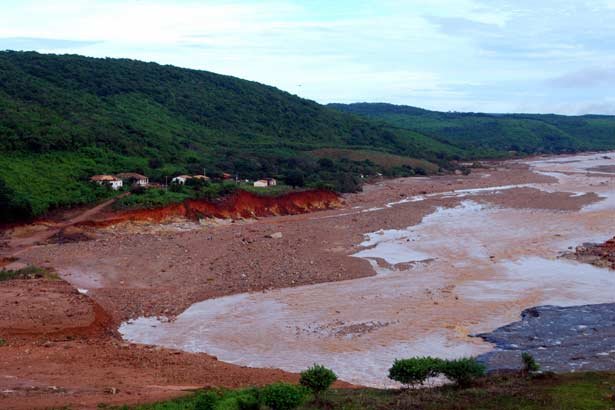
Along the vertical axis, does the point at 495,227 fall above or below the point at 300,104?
below

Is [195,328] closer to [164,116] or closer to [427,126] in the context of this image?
[164,116]

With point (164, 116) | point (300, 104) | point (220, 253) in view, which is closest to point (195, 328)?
point (220, 253)

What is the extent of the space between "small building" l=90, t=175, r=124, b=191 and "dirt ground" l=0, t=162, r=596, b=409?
22.6ft

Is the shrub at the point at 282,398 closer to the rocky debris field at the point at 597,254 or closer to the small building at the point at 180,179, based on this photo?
the rocky debris field at the point at 597,254

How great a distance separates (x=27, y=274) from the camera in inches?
964

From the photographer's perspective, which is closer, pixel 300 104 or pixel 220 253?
→ pixel 220 253

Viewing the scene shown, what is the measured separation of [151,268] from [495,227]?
21.9 m

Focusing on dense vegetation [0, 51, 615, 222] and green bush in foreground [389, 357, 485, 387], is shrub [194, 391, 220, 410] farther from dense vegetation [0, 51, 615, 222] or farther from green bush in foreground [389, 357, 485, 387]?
dense vegetation [0, 51, 615, 222]

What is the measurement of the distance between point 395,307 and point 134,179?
2751cm

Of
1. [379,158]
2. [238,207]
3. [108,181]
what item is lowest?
[238,207]

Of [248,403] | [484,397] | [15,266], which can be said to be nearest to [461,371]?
[484,397]

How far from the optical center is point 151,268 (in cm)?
2698

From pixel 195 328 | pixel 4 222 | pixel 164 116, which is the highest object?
pixel 164 116

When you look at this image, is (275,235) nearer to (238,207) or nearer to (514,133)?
(238,207)
